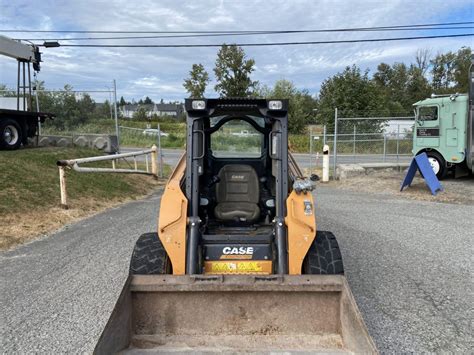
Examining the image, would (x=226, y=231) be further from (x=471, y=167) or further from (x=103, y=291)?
(x=471, y=167)

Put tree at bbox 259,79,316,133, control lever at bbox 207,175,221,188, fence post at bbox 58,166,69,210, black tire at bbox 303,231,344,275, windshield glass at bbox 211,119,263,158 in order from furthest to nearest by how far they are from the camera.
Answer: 1. tree at bbox 259,79,316,133
2. fence post at bbox 58,166,69,210
3. windshield glass at bbox 211,119,263,158
4. control lever at bbox 207,175,221,188
5. black tire at bbox 303,231,344,275

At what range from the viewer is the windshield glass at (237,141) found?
5608 millimetres

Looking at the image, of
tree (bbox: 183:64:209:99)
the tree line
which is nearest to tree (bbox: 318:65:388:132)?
the tree line

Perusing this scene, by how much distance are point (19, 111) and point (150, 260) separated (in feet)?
35.5

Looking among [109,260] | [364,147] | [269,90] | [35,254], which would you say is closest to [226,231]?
[109,260]

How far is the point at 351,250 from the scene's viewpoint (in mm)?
6344

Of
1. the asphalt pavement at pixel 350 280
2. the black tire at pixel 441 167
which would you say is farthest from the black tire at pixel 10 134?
the black tire at pixel 441 167

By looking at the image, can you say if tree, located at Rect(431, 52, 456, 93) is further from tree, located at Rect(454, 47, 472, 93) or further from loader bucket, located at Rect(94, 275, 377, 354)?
loader bucket, located at Rect(94, 275, 377, 354)

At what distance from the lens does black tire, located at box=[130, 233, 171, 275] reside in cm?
402

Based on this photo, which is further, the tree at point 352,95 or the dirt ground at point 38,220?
the tree at point 352,95

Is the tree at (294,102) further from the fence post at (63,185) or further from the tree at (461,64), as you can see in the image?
the fence post at (63,185)

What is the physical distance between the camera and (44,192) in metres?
8.94

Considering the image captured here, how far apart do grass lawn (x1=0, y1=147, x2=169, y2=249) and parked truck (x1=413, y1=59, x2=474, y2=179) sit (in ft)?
31.1

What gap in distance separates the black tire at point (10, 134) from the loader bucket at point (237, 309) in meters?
10.8
